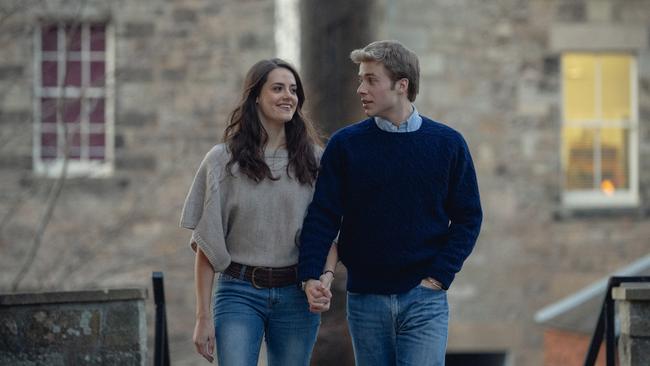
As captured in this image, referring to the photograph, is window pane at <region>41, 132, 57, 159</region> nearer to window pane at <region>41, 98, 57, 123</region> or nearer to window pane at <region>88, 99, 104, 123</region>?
window pane at <region>41, 98, 57, 123</region>

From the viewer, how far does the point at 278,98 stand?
4.84m

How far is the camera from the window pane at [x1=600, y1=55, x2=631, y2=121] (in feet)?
49.2

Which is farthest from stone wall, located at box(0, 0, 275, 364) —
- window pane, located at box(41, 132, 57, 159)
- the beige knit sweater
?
the beige knit sweater

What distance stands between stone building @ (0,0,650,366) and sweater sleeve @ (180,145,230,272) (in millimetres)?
9510

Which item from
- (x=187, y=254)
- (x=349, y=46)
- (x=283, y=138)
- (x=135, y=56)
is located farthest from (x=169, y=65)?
(x=283, y=138)

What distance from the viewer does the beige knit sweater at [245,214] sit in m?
4.75

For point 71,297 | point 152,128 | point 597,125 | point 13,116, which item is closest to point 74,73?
point 13,116

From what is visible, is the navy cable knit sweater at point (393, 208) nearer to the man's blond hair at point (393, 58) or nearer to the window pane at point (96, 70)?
the man's blond hair at point (393, 58)

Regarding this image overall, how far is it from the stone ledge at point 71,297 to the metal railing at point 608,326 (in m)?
2.01

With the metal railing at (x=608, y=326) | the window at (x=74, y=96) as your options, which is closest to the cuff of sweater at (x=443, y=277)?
the metal railing at (x=608, y=326)

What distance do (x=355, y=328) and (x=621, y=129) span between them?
1097 centimetres

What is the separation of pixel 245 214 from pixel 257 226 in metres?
0.07

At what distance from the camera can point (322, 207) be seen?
4691 millimetres

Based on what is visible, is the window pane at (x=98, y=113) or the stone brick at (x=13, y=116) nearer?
the stone brick at (x=13, y=116)
